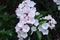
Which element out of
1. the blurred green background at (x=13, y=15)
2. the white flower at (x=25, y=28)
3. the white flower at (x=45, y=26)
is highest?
the blurred green background at (x=13, y=15)

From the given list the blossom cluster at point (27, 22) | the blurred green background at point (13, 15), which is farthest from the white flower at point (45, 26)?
the blurred green background at point (13, 15)

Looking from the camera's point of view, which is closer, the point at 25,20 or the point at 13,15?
the point at 25,20

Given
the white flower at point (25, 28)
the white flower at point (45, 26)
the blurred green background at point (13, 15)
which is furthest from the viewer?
the blurred green background at point (13, 15)

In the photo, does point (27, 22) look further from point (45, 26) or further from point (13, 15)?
point (13, 15)

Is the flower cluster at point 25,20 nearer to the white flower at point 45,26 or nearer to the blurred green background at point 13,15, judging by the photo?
the white flower at point 45,26

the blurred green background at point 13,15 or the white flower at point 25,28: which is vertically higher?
the blurred green background at point 13,15

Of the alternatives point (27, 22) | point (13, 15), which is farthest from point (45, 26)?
point (13, 15)

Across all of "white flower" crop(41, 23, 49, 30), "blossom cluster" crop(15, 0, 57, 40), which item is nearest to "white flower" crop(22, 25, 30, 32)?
"blossom cluster" crop(15, 0, 57, 40)

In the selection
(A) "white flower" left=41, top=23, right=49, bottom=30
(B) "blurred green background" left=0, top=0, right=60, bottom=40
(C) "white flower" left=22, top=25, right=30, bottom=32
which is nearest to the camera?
(C) "white flower" left=22, top=25, right=30, bottom=32

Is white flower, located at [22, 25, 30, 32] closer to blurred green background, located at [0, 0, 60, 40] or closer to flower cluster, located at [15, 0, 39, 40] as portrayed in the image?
flower cluster, located at [15, 0, 39, 40]
